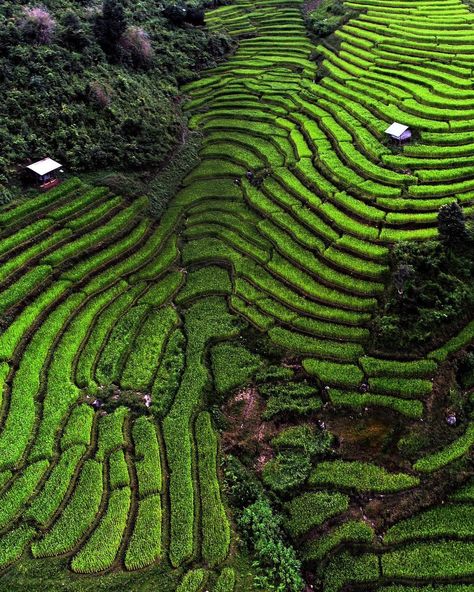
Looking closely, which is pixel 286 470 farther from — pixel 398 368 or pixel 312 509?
pixel 398 368

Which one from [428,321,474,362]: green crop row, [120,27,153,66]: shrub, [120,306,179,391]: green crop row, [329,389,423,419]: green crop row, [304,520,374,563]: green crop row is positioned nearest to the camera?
[304,520,374,563]: green crop row

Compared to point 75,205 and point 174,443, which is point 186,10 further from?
point 174,443

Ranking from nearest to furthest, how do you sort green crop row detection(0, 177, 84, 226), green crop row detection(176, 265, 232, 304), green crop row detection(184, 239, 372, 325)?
1. green crop row detection(184, 239, 372, 325)
2. green crop row detection(176, 265, 232, 304)
3. green crop row detection(0, 177, 84, 226)

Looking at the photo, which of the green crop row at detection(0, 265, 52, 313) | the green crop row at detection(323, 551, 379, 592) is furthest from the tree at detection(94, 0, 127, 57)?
the green crop row at detection(323, 551, 379, 592)

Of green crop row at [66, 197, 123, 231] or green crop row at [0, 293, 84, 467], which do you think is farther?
green crop row at [66, 197, 123, 231]

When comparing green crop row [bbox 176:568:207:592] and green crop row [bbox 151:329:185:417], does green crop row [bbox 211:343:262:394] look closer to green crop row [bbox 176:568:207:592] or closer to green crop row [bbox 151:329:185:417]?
green crop row [bbox 151:329:185:417]

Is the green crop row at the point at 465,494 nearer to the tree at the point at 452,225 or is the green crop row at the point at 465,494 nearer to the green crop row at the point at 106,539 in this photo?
the tree at the point at 452,225

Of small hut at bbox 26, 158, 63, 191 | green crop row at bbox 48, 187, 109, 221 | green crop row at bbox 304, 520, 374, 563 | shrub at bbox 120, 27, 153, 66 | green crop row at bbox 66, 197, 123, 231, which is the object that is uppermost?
shrub at bbox 120, 27, 153, 66
